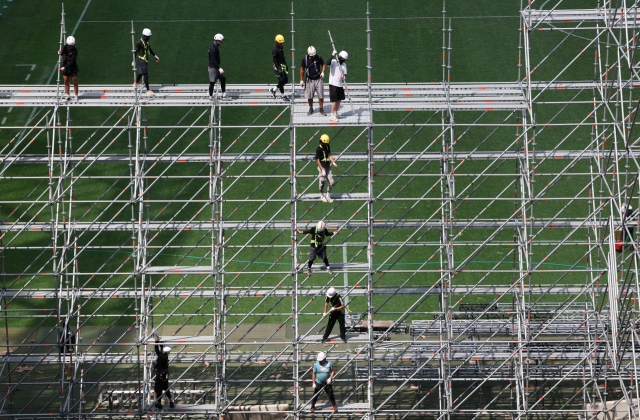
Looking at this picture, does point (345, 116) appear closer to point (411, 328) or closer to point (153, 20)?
point (411, 328)

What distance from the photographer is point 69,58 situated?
39719 mm

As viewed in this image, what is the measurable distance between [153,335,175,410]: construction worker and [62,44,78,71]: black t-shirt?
922 cm

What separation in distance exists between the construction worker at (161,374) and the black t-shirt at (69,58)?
9217mm

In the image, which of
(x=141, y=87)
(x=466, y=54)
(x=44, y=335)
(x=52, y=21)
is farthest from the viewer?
(x=52, y=21)

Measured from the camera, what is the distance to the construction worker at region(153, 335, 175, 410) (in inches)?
1474

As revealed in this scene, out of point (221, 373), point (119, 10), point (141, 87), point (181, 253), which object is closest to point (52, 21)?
point (119, 10)

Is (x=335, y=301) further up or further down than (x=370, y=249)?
further down

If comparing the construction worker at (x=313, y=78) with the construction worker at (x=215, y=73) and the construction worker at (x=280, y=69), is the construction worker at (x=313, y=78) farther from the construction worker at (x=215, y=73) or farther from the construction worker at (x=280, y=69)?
the construction worker at (x=215, y=73)

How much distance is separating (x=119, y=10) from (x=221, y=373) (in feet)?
97.3

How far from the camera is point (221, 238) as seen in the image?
130ft

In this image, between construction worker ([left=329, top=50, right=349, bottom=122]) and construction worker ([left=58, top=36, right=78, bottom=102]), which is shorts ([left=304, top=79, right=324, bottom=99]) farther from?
construction worker ([left=58, top=36, right=78, bottom=102])

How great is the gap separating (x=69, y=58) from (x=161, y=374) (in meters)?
10.6

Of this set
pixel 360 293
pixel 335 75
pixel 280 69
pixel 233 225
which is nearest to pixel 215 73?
pixel 280 69

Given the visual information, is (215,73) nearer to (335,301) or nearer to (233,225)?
(233,225)
